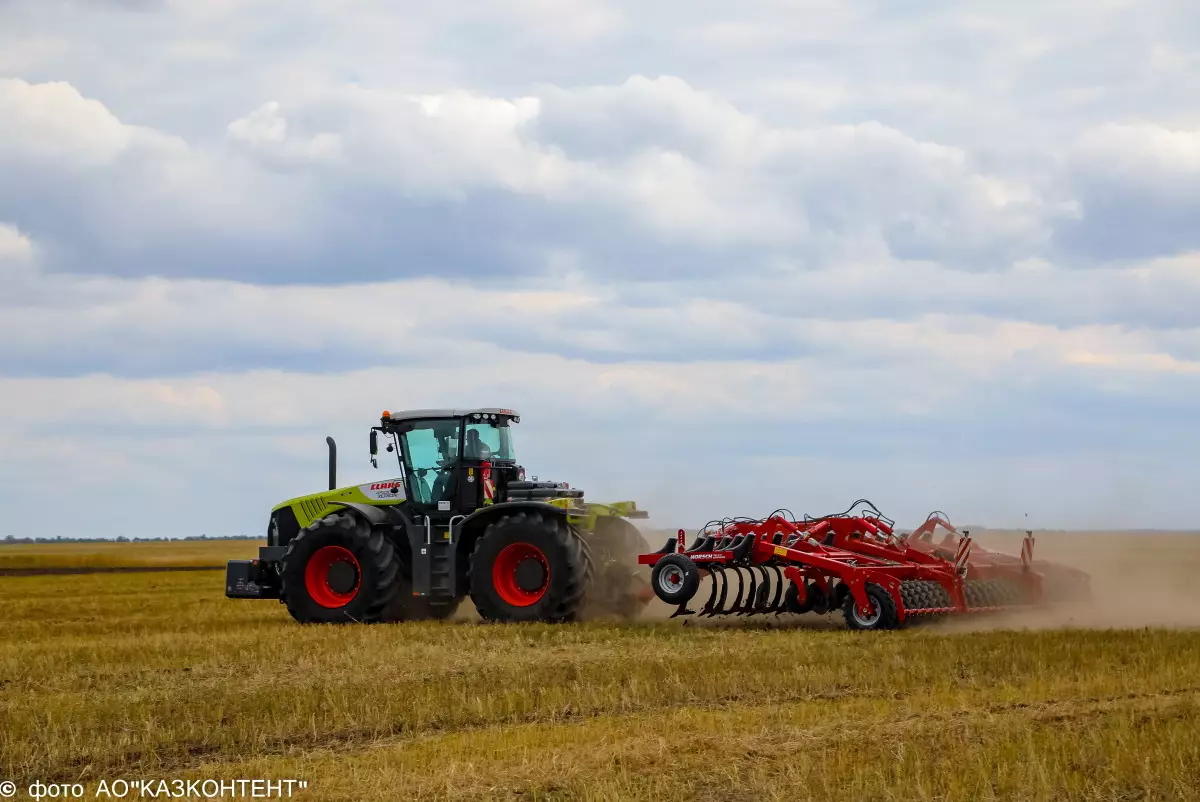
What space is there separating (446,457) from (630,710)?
8927 mm

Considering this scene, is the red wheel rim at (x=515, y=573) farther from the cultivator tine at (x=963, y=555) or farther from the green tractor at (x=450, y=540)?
the cultivator tine at (x=963, y=555)

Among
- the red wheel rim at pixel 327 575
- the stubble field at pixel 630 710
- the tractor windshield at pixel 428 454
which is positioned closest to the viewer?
the stubble field at pixel 630 710

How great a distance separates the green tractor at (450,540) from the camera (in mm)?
17938

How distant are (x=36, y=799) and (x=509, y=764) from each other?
8.88 feet

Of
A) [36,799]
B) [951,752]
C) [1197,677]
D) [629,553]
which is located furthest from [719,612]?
[36,799]

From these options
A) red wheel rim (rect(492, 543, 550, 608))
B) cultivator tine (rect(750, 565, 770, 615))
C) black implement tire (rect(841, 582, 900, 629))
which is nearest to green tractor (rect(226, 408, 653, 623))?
red wheel rim (rect(492, 543, 550, 608))

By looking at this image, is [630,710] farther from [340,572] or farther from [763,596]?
[340,572]

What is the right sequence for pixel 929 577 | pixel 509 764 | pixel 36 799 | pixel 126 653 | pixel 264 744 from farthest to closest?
pixel 929 577 < pixel 126 653 < pixel 264 744 < pixel 509 764 < pixel 36 799

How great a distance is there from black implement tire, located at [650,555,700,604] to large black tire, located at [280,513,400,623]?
3882mm

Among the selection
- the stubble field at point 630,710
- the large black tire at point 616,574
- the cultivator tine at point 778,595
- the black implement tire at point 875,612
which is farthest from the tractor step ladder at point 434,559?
the black implement tire at point 875,612

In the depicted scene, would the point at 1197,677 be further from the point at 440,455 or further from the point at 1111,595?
the point at 440,455

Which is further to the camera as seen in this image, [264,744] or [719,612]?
[719,612]

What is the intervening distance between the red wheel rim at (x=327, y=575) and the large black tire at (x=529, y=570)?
70.2 inches

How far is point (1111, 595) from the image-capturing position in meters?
20.0
